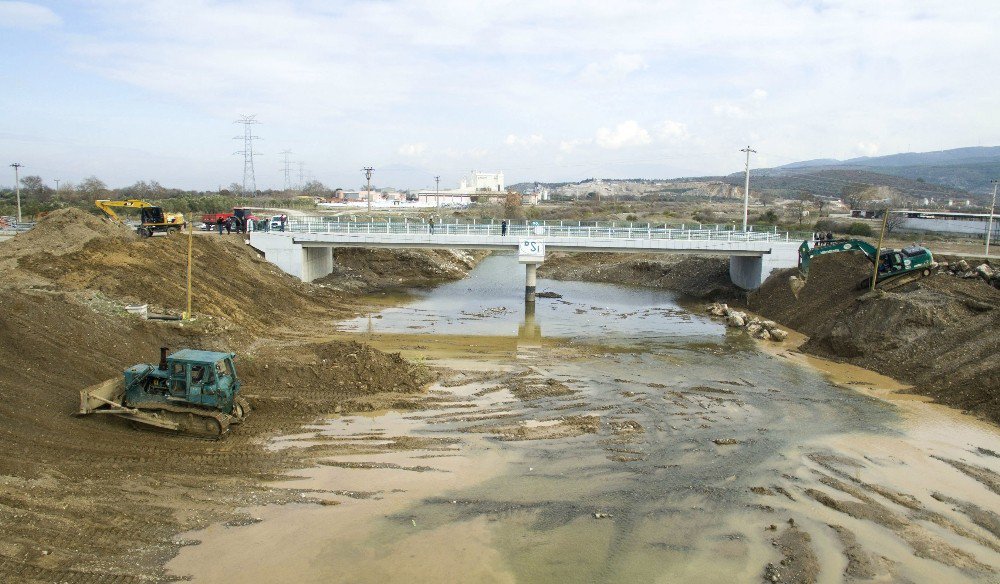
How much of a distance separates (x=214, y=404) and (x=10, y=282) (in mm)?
14539

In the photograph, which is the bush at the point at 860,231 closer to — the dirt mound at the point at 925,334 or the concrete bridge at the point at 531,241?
the concrete bridge at the point at 531,241

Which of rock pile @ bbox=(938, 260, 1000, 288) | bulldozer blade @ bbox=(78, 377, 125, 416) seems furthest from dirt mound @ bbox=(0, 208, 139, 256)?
rock pile @ bbox=(938, 260, 1000, 288)

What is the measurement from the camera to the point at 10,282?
25.4 meters

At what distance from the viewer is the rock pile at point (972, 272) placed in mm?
31297

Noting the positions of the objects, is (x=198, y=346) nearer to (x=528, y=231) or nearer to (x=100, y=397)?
(x=100, y=397)

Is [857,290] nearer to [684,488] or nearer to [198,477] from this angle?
[684,488]

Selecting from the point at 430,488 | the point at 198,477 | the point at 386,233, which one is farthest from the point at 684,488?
the point at 386,233

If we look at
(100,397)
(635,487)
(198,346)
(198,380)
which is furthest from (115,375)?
(635,487)

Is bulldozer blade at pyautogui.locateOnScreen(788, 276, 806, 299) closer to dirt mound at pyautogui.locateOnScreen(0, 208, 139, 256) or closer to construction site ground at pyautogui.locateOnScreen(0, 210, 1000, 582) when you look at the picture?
construction site ground at pyautogui.locateOnScreen(0, 210, 1000, 582)

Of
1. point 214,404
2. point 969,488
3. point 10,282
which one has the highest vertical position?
point 10,282

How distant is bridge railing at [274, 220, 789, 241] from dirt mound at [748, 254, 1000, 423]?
9.22 metres

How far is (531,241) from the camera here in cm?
4512

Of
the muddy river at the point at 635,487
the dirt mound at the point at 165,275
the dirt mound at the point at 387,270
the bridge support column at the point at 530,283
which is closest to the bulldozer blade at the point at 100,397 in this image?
the muddy river at the point at 635,487

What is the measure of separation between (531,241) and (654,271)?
1879 cm
